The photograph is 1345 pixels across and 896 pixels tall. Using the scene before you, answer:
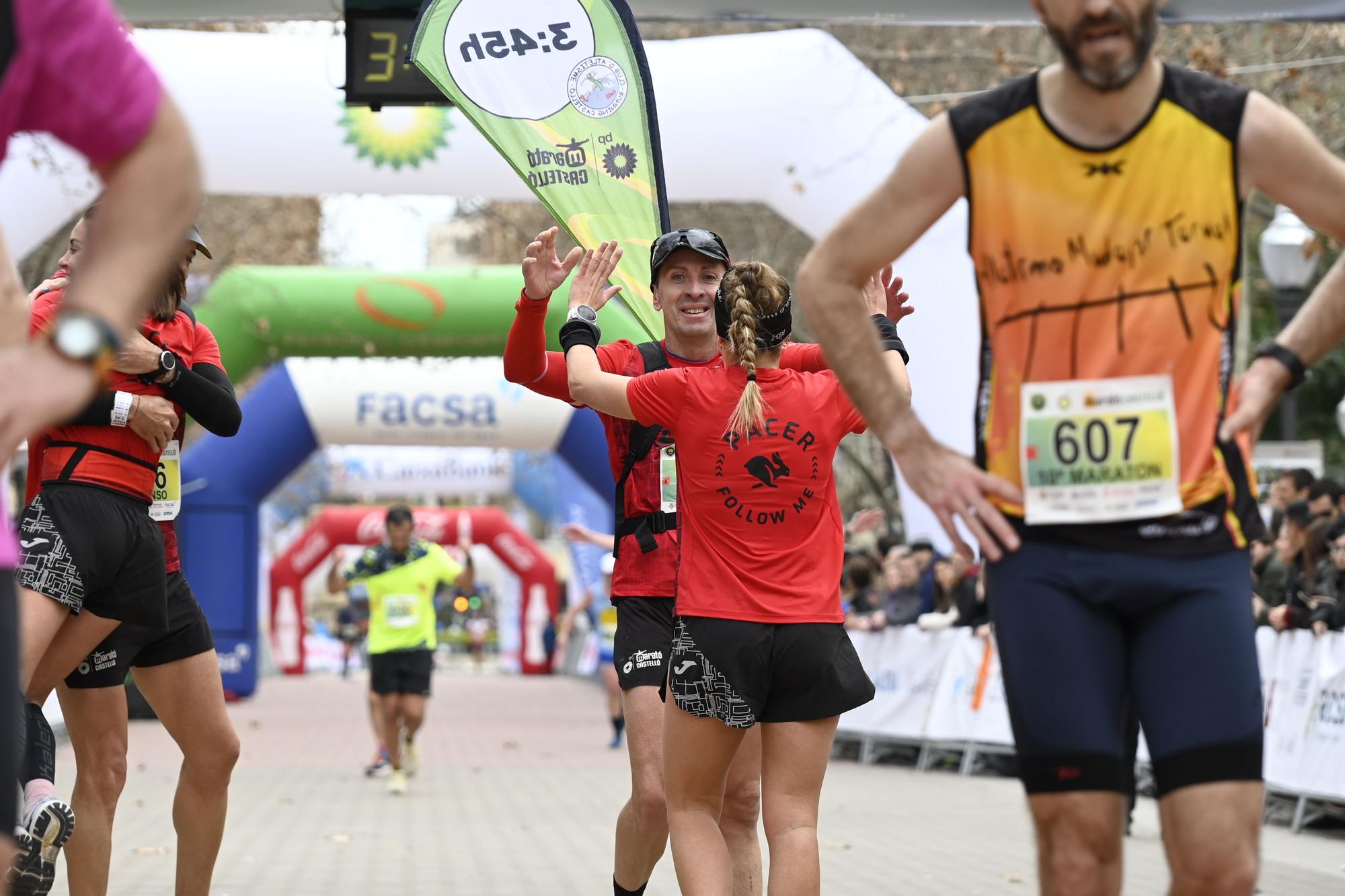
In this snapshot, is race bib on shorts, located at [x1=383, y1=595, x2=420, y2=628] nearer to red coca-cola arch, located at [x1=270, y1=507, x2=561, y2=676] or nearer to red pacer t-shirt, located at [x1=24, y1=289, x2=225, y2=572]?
red pacer t-shirt, located at [x1=24, y1=289, x2=225, y2=572]

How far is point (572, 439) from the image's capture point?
21.4m

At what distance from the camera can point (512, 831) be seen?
1069 centimetres

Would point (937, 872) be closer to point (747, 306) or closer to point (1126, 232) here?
point (747, 306)

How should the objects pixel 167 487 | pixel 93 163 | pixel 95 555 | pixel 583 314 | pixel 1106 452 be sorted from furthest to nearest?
pixel 167 487 → pixel 583 314 → pixel 95 555 → pixel 1106 452 → pixel 93 163

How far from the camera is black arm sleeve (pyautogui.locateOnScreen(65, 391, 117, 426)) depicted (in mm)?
4984

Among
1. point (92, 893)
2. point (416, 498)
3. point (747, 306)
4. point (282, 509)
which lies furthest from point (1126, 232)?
point (416, 498)

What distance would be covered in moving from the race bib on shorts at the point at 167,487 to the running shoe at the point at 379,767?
9.51 m

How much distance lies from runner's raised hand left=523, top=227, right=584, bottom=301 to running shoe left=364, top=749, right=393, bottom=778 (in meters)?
9.76

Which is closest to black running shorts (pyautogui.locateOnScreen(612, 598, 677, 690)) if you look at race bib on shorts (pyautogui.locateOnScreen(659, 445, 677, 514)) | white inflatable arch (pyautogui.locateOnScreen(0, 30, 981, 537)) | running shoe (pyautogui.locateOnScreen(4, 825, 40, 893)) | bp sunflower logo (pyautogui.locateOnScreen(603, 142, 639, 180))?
race bib on shorts (pyautogui.locateOnScreen(659, 445, 677, 514))

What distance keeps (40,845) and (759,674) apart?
1824 mm

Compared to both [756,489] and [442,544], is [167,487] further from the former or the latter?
[442,544]

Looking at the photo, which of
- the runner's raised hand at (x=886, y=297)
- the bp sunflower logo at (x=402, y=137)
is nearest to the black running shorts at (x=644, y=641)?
the runner's raised hand at (x=886, y=297)

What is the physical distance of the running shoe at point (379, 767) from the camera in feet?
48.4

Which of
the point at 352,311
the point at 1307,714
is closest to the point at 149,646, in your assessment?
the point at 1307,714
